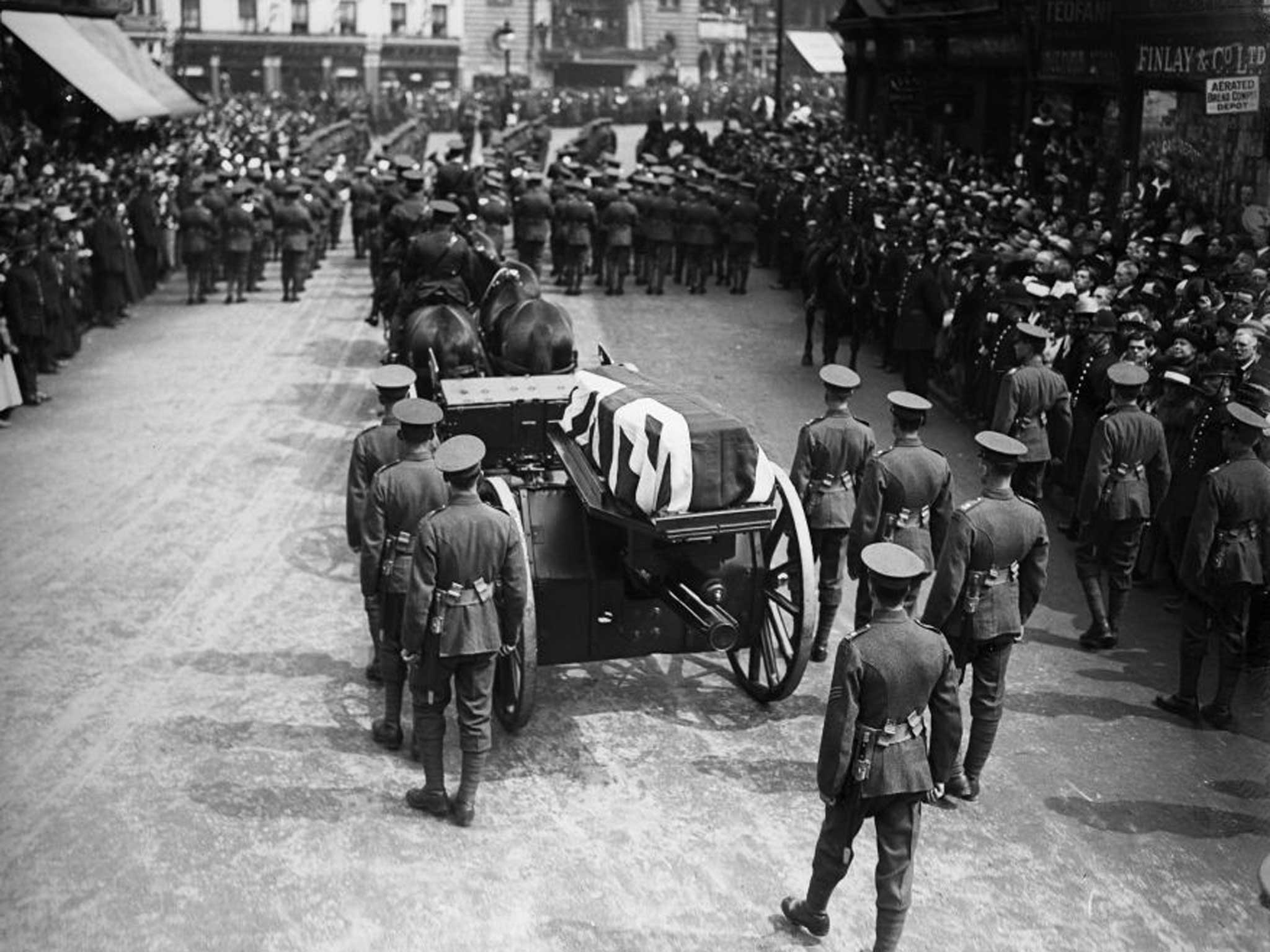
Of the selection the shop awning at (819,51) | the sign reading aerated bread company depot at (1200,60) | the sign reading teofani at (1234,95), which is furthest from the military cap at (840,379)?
the shop awning at (819,51)

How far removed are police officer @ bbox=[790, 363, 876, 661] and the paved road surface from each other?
0.85 metres

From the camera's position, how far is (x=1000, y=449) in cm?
675

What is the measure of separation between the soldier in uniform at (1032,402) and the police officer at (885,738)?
15.1ft

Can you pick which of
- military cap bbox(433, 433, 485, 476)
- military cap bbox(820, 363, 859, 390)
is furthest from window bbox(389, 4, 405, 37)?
military cap bbox(433, 433, 485, 476)

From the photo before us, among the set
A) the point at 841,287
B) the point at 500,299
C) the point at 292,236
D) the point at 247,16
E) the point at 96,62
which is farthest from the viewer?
the point at 247,16

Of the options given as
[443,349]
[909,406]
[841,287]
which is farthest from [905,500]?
[841,287]

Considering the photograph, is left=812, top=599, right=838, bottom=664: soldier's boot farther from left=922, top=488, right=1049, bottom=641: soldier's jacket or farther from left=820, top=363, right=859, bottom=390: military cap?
left=922, top=488, right=1049, bottom=641: soldier's jacket

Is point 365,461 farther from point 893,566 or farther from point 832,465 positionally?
point 893,566

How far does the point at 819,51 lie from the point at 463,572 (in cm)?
3904

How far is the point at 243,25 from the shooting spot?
58.6 meters

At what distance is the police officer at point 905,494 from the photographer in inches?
304

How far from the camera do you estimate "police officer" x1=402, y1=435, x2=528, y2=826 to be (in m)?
6.42

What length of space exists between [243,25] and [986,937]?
195ft

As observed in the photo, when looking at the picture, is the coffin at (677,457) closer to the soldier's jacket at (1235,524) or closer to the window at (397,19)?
the soldier's jacket at (1235,524)
